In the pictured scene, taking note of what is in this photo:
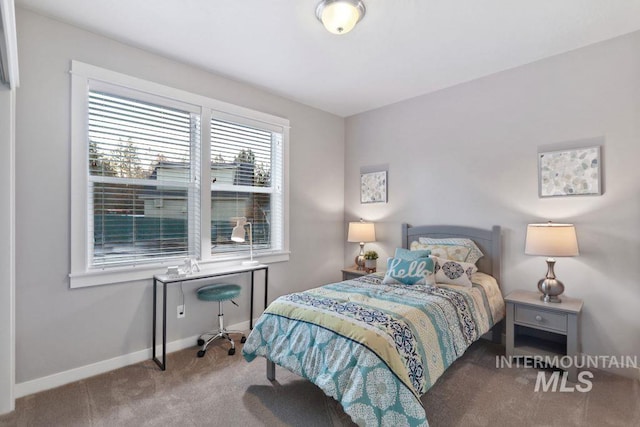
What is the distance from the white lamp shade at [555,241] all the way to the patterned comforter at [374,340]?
1.98 ft

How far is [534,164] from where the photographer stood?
2.93 meters

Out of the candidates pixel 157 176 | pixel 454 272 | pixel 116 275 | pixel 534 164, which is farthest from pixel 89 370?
pixel 534 164

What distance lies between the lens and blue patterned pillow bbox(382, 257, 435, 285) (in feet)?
9.11

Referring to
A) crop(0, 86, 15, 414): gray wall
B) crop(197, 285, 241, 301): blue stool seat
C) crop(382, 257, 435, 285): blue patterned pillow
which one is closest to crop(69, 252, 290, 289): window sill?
crop(197, 285, 241, 301): blue stool seat

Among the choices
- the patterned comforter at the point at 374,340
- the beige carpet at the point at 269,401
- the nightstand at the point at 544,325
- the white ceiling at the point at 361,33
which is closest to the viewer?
the patterned comforter at the point at 374,340

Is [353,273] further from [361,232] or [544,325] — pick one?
[544,325]

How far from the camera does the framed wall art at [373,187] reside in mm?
4074

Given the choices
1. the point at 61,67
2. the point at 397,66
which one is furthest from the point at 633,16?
the point at 61,67

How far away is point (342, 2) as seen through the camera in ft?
6.60

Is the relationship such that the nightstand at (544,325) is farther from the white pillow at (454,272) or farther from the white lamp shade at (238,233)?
the white lamp shade at (238,233)

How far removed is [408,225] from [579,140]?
1.77m

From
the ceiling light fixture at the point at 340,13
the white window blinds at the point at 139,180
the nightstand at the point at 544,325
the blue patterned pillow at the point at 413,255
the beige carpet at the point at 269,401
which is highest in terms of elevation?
the ceiling light fixture at the point at 340,13

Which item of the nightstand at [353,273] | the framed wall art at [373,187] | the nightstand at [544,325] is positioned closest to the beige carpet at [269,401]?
the nightstand at [544,325]

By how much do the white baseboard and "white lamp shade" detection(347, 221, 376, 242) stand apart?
2.10m
